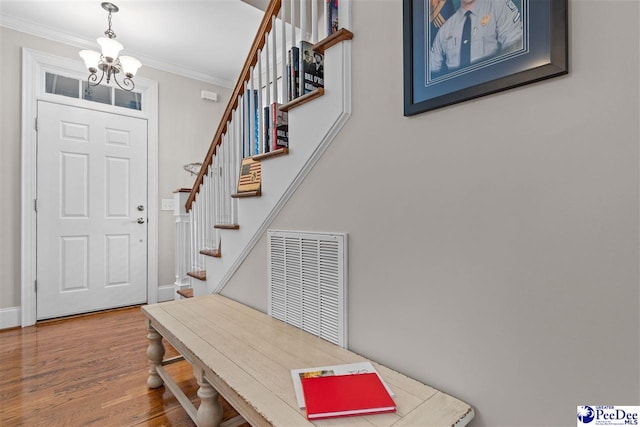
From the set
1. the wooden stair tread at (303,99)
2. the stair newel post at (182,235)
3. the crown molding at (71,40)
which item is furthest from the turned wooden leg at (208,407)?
the crown molding at (71,40)

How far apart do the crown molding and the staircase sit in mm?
1484

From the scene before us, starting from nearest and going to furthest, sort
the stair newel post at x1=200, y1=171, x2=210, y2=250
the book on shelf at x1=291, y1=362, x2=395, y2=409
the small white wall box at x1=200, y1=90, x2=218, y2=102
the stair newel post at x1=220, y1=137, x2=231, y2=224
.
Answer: the book on shelf at x1=291, y1=362, x2=395, y2=409 < the stair newel post at x1=220, y1=137, x2=231, y2=224 < the stair newel post at x1=200, y1=171, x2=210, y2=250 < the small white wall box at x1=200, y1=90, x2=218, y2=102

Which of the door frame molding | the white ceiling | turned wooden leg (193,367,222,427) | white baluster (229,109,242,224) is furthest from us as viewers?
the door frame molding

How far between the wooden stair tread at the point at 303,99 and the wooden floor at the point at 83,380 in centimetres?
156

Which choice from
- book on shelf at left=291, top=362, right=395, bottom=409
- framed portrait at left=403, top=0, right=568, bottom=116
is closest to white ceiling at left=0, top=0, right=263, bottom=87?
framed portrait at left=403, top=0, right=568, bottom=116

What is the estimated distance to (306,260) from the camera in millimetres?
1525

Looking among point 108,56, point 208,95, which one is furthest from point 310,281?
point 208,95

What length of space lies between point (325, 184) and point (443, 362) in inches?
31.9

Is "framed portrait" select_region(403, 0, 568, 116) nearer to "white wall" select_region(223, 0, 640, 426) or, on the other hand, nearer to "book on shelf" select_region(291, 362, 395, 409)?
"white wall" select_region(223, 0, 640, 426)

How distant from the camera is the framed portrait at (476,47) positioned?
0.80 m

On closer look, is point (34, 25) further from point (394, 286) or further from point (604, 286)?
point (604, 286)

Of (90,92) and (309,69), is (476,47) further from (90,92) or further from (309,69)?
(90,92)

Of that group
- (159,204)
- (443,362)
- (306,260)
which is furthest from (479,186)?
(159,204)

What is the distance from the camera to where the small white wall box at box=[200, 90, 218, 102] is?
398 cm
